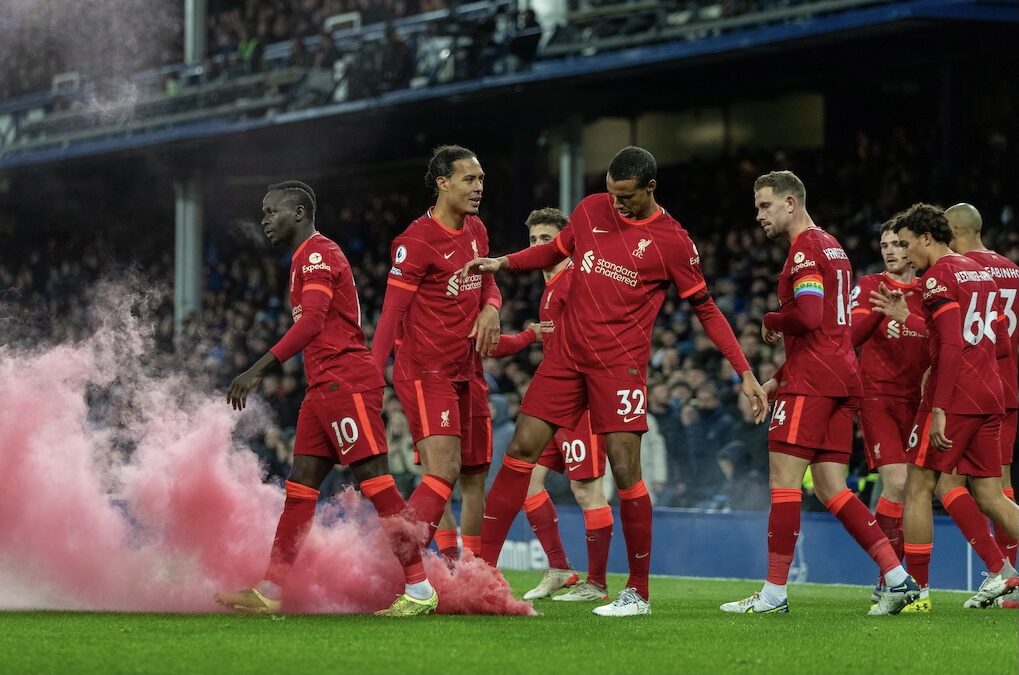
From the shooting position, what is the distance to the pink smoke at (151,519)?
27.6ft

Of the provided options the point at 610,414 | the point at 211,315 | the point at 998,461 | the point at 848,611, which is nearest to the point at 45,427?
the point at 610,414

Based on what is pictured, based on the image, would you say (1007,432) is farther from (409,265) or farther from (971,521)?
(409,265)

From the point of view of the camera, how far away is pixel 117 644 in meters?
6.77

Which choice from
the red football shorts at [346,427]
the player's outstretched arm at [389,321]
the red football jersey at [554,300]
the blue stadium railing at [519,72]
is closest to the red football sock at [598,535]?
the red football jersey at [554,300]

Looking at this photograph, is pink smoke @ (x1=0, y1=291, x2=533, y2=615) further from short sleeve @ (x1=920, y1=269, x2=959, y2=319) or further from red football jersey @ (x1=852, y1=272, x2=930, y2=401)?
red football jersey @ (x1=852, y1=272, x2=930, y2=401)

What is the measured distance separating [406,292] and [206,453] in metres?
1.36

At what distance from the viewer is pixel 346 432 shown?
8086 mm

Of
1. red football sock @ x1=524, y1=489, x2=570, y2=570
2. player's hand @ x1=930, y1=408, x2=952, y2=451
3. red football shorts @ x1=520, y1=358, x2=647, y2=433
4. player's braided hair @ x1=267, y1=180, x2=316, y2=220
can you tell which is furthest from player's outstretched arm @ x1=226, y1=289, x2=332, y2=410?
player's hand @ x1=930, y1=408, x2=952, y2=451

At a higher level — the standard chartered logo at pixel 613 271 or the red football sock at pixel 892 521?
the standard chartered logo at pixel 613 271

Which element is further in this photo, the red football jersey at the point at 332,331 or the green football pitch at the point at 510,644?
the red football jersey at the point at 332,331

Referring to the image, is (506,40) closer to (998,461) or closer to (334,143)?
(334,143)

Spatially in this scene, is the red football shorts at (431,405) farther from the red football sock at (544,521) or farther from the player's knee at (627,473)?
the red football sock at (544,521)

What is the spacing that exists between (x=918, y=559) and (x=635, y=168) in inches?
A: 116

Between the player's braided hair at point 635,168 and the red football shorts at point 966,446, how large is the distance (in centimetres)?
232
